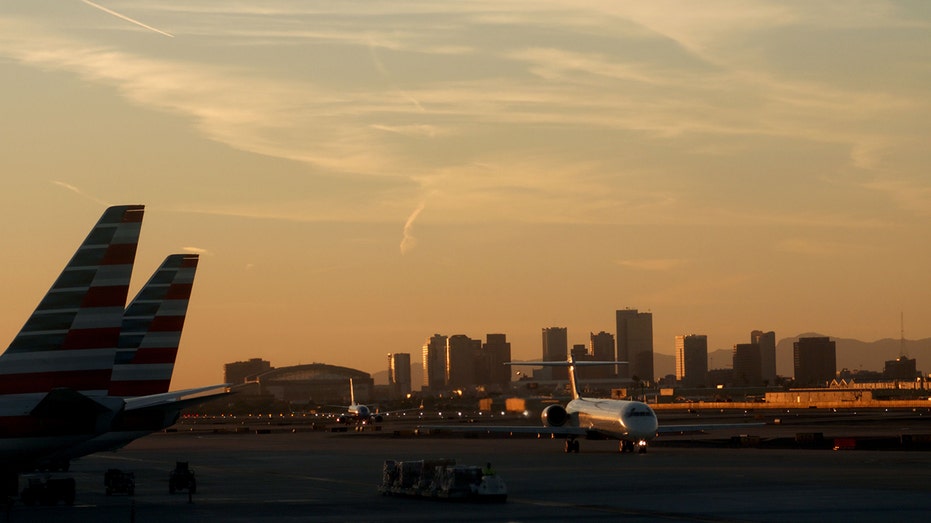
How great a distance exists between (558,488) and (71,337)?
77.6 ft

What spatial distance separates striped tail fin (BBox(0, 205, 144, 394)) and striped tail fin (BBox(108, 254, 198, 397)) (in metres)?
12.8

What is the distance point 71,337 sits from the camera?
33312 millimetres

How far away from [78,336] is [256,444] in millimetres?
73990

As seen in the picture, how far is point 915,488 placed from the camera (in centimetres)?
4878

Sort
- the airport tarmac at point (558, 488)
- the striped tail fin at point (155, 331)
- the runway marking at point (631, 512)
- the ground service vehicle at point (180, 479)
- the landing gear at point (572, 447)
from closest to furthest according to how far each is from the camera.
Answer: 1. the runway marking at point (631, 512)
2. the airport tarmac at point (558, 488)
3. the striped tail fin at point (155, 331)
4. the ground service vehicle at point (180, 479)
5. the landing gear at point (572, 447)

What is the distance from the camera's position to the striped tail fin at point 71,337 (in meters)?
33.3

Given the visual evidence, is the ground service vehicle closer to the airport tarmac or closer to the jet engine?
the airport tarmac

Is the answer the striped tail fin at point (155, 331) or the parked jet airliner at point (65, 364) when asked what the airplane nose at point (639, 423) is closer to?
the striped tail fin at point (155, 331)

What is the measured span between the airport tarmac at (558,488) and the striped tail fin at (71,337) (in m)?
6.74

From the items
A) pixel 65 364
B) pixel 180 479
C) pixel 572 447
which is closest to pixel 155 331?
pixel 180 479

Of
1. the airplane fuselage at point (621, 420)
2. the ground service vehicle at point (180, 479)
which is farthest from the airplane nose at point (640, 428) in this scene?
the ground service vehicle at point (180, 479)

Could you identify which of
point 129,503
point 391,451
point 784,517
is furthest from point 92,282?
point 391,451

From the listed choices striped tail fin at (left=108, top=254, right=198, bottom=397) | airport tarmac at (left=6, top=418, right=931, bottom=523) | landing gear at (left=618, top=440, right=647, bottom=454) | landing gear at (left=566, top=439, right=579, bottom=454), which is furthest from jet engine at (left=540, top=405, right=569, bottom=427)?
striped tail fin at (left=108, top=254, right=198, bottom=397)

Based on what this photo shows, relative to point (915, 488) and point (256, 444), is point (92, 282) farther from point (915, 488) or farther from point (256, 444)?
point (256, 444)
